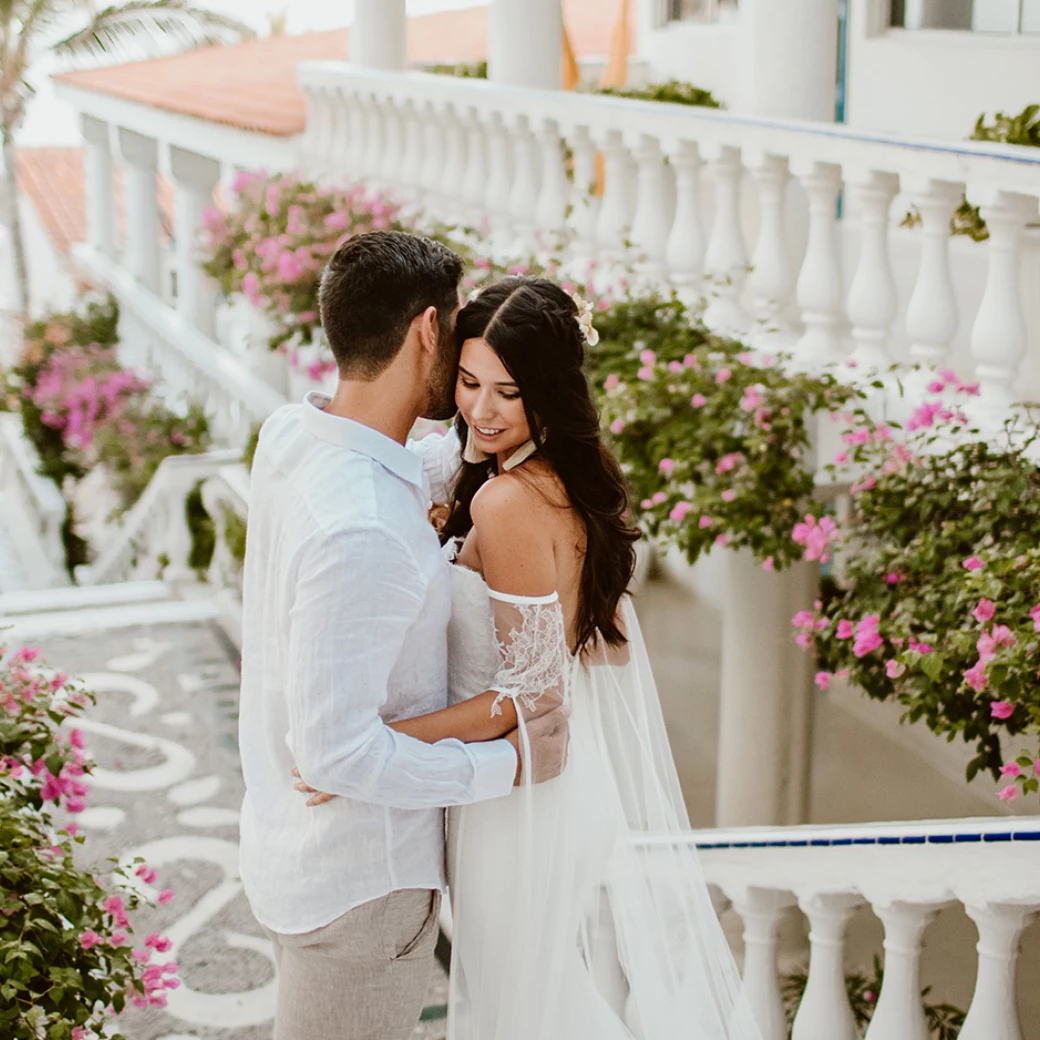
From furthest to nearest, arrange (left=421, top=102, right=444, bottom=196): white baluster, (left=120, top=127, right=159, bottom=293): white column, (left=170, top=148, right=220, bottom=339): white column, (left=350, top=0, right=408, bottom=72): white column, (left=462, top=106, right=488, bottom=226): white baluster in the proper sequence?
(left=120, top=127, right=159, bottom=293): white column, (left=170, top=148, right=220, bottom=339): white column, (left=350, top=0, right=408, bottom=72): white column, (left=421, top=102, right=444, bottom=196): white baluster, (left=462, top=106, right=488, bottom=226): white baluster

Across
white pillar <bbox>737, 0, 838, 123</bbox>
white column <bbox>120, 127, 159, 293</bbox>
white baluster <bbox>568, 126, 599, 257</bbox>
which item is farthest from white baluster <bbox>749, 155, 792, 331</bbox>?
white column <bbox>120, 127, 159, 293</bbox>

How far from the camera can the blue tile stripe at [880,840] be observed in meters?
2.98

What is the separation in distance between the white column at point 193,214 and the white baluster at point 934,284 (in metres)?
11.2

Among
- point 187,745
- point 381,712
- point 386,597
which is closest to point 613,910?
point 381,712

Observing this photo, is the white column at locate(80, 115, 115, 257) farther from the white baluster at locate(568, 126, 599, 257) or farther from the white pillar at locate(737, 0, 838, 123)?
the white pillar at locate(737, 0, 838, 123)

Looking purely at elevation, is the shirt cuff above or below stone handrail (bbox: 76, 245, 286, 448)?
above

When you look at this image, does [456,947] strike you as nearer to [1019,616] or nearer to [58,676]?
[58,676]

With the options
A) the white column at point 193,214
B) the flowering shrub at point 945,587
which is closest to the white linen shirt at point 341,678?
the flowering shrub at point 945,587

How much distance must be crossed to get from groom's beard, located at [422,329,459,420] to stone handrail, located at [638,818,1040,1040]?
1.14 meters

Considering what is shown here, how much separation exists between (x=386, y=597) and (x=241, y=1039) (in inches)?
104

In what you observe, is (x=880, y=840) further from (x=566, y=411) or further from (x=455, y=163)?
(x=455, y=163)

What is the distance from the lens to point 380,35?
1027 cm

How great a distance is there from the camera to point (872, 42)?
26.0 feet

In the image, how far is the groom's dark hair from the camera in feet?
8.13
